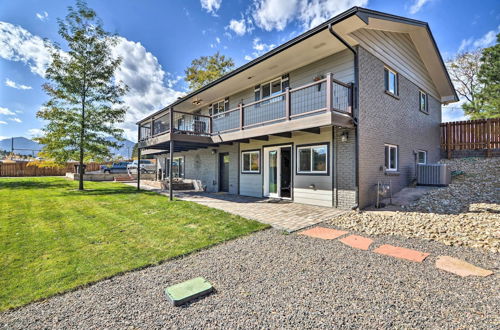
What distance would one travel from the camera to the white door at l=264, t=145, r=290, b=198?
10.4 m

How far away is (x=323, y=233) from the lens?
5.46 metres

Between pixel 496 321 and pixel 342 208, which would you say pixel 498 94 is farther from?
pixel 496 321

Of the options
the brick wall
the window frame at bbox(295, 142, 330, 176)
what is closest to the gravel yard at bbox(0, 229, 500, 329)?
the brick wall

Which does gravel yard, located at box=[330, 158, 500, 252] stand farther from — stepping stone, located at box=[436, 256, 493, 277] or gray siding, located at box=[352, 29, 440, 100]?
gray siding, located at box=[352, 29, 440, 100]

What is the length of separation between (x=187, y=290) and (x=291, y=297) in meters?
1.34

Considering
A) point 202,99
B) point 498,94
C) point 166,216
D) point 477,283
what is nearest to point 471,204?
point 477,283

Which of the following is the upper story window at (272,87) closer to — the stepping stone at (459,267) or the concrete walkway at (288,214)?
the concrete walkway at (288,214)

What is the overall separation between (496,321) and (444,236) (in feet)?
10.0

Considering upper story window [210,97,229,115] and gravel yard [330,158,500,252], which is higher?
→ upper story window [210,97,229,115]

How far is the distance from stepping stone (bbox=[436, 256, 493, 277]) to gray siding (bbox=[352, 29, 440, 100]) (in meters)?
7.04

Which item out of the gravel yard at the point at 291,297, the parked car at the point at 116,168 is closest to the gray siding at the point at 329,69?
the gravel yard at the point at 291,297

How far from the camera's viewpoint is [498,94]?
19844 millimetres

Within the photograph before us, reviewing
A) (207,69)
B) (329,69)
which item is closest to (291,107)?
(329,69)

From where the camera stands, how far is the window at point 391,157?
31.0ft
